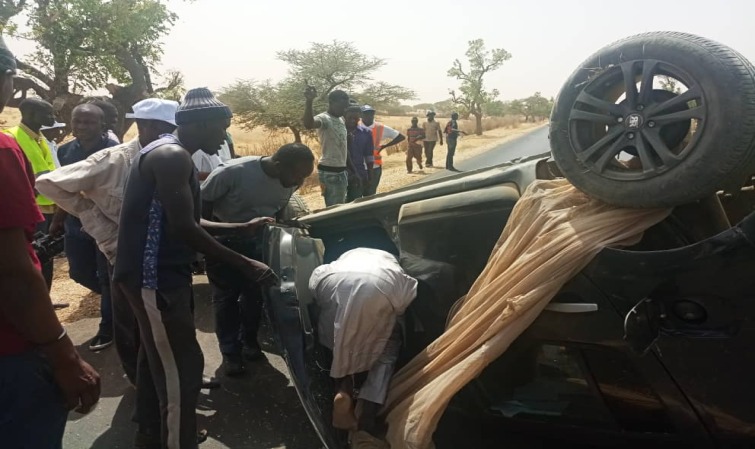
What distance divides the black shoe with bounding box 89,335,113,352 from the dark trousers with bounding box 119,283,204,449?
1755 mm

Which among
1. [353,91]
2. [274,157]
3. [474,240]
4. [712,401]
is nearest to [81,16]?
[274,157]

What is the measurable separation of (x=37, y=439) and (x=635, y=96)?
2.13m

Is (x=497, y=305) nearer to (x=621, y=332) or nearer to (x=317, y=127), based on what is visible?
(x=621, y=332)

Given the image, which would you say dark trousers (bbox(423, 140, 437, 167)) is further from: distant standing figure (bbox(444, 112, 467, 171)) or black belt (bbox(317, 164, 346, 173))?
black belt (bbox(317, 164, 346, 173))

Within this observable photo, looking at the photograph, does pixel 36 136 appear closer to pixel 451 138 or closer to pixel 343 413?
pixel 343 413

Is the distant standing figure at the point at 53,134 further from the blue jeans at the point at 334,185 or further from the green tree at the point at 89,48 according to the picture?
the green tree at the point at 89,48

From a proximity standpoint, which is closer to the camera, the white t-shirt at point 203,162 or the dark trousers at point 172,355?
the dark trousers at point 172,355

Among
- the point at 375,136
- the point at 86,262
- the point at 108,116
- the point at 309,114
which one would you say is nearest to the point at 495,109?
the point at 375,136

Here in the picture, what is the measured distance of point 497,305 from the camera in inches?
78.4

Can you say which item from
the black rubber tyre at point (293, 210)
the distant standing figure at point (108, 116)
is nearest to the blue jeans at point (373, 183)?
the black rubber tyre at point (293, 210)

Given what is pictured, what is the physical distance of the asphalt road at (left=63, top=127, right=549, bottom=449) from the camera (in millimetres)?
2879

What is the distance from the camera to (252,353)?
12.3ft

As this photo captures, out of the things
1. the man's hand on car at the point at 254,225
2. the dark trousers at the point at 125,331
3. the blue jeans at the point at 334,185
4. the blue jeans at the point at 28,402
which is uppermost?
the man's hand on car at the point at 254,225

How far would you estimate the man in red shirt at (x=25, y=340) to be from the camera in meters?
1.45
